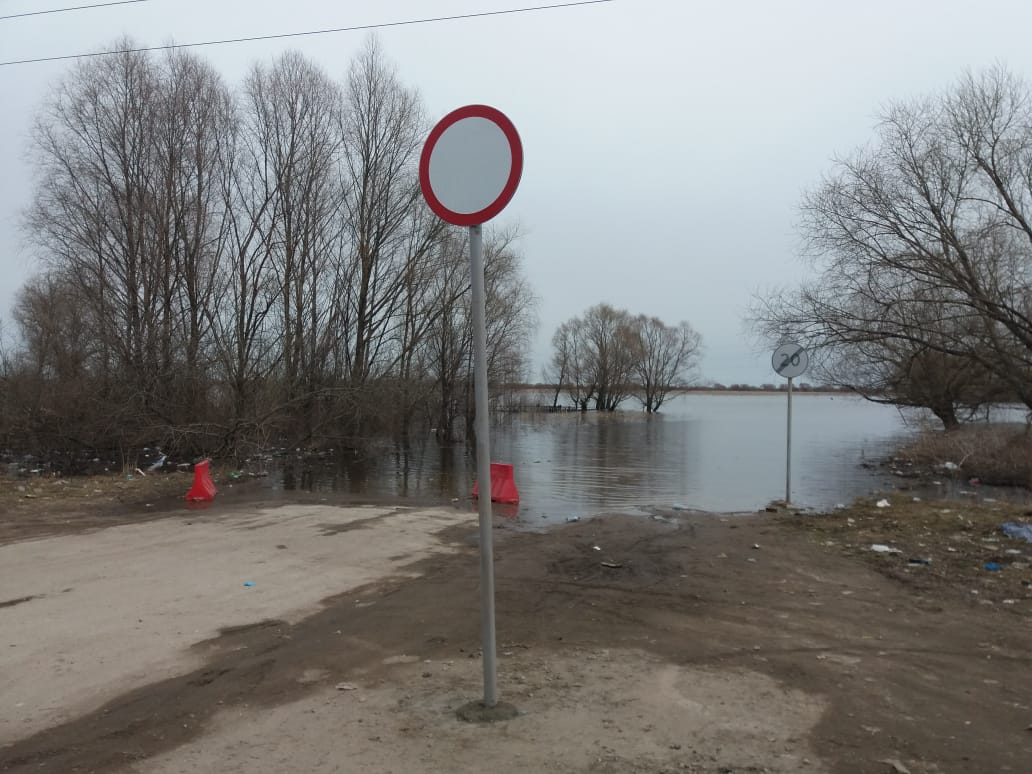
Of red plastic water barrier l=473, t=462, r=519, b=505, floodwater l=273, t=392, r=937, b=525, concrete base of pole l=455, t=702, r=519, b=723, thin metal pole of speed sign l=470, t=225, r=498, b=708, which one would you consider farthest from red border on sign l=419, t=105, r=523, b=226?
red plastic water barrier l=473, t=462, r=519, b=505

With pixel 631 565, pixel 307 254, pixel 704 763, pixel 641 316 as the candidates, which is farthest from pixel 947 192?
pixel 641 316

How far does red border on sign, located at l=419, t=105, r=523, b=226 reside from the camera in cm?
332

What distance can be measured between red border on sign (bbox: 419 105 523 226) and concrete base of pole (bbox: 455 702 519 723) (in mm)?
2414

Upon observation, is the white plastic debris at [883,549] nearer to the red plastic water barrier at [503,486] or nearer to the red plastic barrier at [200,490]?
the red plastic water barrier at [503,486]

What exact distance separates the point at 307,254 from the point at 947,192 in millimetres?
21436

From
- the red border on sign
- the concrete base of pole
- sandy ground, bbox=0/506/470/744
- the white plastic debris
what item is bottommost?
the white plastic debris

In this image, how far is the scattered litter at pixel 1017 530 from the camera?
7832mm

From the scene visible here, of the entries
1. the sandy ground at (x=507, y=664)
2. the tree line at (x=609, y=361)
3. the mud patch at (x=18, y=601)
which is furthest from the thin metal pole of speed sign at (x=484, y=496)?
the tree line at (x=609, y=361)

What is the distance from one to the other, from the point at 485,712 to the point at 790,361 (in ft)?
33.4

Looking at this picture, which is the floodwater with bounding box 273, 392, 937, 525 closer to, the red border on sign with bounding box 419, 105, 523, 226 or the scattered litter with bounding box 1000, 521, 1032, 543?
the scattered litter with bounding box 1000, 521, 1032, 543

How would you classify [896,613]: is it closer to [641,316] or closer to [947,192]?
[947,192]

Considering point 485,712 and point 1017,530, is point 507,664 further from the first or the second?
point 1017,530

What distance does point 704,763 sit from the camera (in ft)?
9.57

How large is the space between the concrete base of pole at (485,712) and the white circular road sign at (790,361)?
1003 centimetres
